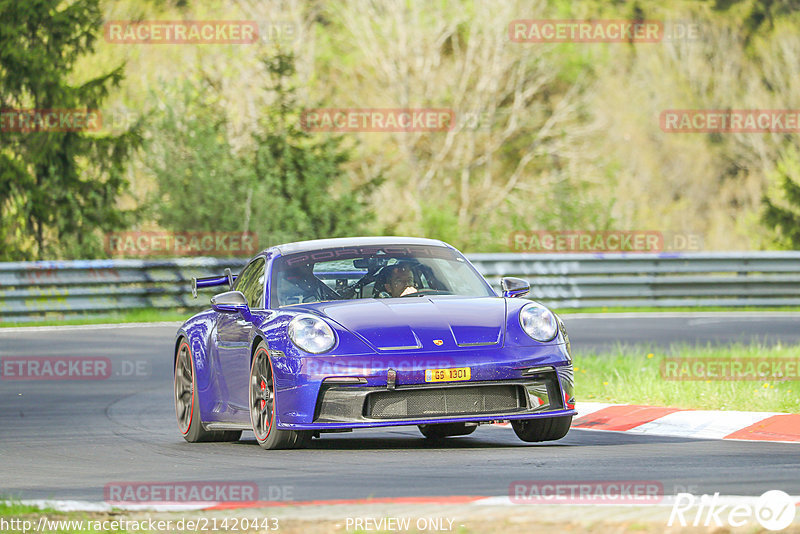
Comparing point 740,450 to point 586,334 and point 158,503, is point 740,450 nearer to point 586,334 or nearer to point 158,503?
point 158,503

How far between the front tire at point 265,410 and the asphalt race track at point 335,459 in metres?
0.11

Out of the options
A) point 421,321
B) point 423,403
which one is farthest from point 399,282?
point 423,403

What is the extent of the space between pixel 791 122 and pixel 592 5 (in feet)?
40.3

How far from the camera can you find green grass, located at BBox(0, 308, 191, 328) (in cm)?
2362

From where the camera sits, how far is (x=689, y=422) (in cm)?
1088

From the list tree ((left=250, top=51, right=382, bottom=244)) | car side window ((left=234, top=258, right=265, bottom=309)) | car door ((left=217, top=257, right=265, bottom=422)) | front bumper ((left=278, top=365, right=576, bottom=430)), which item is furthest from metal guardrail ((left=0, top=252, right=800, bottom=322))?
front bumper ((left=278, top=365, right=576, bottom=430))

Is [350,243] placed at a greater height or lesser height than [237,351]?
greater

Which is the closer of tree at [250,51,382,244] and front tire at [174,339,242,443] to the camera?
front tire at [174,339,242,443]

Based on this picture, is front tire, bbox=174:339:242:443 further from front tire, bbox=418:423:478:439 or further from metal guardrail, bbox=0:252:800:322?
metal guardrail, bbox=0:252:800:322

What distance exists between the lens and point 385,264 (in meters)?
10.6

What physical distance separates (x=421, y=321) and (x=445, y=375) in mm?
439

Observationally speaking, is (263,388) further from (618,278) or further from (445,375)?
(618,278)

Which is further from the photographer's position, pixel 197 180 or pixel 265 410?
pixel 197 180

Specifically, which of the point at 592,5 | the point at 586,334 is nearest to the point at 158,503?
the point at 586,334
